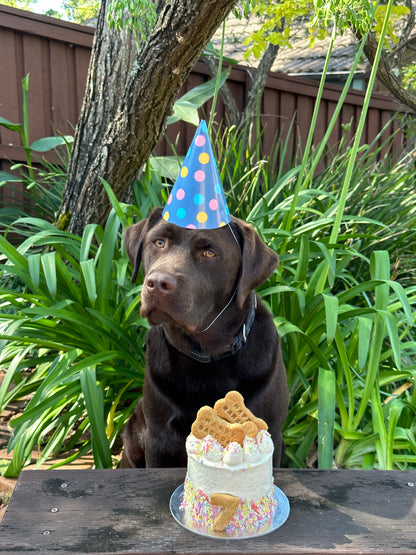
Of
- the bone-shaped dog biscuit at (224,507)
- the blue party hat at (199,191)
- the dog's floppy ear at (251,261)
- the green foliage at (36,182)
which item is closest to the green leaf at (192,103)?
the green foliage at (36,182)

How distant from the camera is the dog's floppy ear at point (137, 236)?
2.06 metres

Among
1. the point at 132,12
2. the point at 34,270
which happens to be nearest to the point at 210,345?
the point at 34,270

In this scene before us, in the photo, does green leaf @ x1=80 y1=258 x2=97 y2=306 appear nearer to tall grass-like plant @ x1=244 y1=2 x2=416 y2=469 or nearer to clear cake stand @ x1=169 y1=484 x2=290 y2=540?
tall grass-like plant @ x1=244 y1=2 x2=416 y2=469

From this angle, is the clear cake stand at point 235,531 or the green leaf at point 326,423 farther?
the green leaf at point 326,423

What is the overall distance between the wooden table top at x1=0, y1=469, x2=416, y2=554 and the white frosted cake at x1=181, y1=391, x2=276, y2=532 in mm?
47

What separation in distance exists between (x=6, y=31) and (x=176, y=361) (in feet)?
11.1

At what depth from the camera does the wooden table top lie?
49.8 inches

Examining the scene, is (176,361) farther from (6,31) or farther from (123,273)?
(6,31)

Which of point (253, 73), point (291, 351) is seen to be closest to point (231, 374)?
point (291, 351)

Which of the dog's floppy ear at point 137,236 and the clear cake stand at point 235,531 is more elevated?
the dog's floppy ear at point 137,236

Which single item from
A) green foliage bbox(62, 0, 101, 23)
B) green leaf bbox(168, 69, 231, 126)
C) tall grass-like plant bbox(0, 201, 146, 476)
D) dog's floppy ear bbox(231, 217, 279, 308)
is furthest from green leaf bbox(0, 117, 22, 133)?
green foliage bbox(62, 0, 101, 23)

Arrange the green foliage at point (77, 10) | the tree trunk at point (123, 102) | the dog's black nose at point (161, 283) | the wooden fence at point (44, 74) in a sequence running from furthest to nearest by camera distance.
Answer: the green foliage at point (77, 10) → the wooden fence at point (44, 74) → the tree trunk at point (123, 102) → the dog's black nose at point (161, 283)

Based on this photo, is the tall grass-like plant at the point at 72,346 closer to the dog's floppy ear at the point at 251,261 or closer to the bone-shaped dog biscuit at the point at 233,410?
the dog's floppy ear at the point at 251,261

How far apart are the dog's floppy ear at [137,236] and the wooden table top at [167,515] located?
0.78 metres
